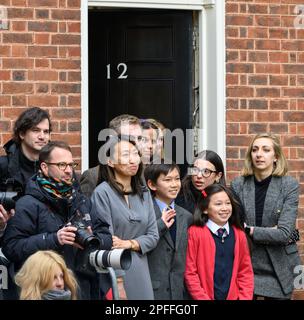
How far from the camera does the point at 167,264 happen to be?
24.5 ft

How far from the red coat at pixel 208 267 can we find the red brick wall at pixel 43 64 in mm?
1869

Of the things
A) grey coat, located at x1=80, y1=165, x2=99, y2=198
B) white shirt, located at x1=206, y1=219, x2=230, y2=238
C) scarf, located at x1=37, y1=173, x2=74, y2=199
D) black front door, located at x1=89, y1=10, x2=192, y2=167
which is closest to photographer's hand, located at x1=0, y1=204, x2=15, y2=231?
scarf, located at x1=37, y1=173, x2=74, y2=199

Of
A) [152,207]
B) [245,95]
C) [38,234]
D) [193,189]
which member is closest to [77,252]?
[38,234]

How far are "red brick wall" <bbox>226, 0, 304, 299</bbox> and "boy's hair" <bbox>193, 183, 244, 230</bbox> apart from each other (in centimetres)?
170

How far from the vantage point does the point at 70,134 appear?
8930 mm

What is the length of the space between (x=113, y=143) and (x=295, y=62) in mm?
2857

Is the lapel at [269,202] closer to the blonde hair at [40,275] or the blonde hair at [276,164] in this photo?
the blonde hair at [276,164]

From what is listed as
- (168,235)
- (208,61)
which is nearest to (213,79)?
(208,61)

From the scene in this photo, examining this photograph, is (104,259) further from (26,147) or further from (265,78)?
(265,78)

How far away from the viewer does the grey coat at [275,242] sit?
792 centimetres

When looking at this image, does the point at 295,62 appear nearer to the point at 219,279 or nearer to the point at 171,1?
the point at 171,1

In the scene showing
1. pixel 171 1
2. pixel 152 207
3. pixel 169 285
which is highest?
pixel 171 1

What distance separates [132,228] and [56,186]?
745 millimetres

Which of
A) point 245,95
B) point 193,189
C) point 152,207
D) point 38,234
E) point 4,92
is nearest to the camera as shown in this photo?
point 38,234
